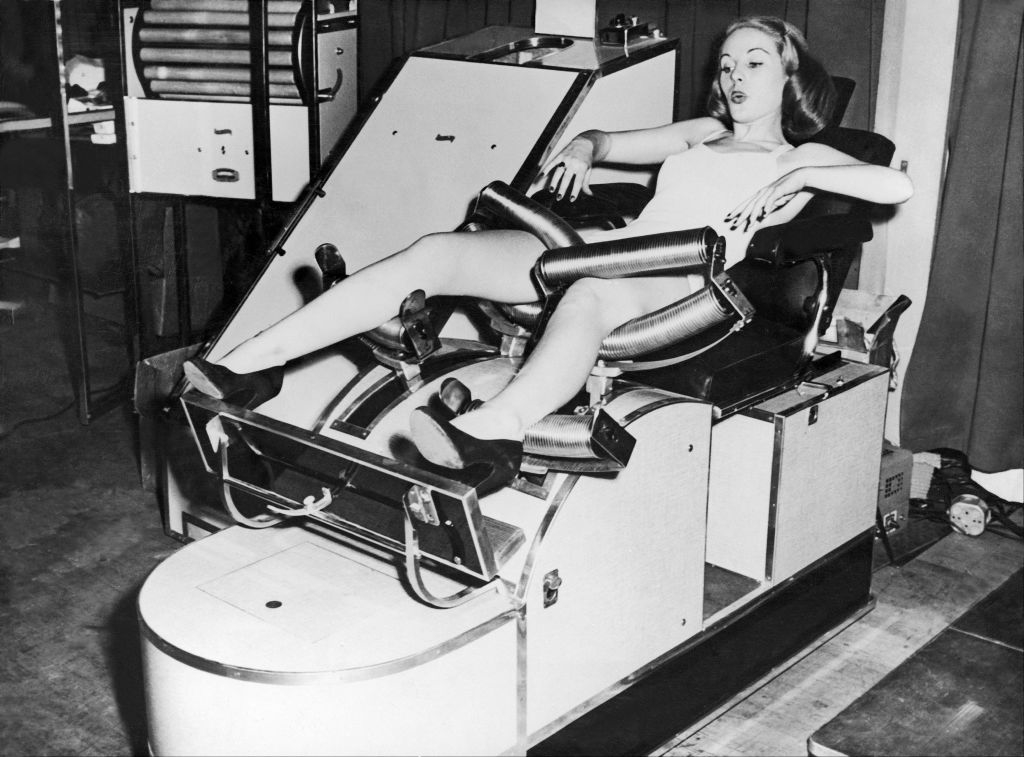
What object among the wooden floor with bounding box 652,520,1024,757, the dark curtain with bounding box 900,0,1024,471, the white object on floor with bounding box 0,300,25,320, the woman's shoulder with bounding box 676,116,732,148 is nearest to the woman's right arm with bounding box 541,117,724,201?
the woman's shoulder with bounding box 676,116,732,148

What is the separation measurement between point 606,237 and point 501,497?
2.46ft

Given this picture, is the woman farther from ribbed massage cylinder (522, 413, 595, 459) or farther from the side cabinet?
the side cabinet

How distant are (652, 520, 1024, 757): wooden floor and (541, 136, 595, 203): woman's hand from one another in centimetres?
116

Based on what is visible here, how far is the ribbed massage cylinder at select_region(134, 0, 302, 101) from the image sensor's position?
11.6 feet

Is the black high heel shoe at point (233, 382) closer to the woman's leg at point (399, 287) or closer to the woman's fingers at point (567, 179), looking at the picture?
the woman's leg at point (399, 287)

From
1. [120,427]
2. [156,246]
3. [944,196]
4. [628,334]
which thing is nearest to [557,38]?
[944,196]

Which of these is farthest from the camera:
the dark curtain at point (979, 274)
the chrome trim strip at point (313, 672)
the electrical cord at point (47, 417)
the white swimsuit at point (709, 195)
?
the electrical cord at point (47, 417)

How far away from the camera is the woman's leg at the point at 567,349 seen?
191cm

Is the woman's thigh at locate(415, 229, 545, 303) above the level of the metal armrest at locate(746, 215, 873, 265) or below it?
below

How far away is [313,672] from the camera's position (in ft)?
5.64

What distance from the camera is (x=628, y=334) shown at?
2.20m

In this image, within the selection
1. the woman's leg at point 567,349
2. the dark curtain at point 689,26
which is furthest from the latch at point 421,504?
the dark curtain at point 689,26

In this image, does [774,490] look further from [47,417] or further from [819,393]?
[47,417]

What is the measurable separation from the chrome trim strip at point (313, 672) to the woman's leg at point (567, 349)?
13.1 inches
